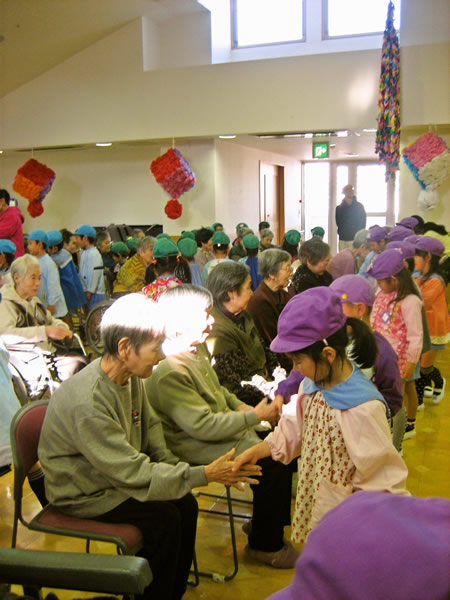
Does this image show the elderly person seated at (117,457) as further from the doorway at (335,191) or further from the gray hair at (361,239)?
the doorway at (335,191)

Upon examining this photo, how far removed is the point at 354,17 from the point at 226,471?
27.7 feet

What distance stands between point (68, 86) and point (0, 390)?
775cm

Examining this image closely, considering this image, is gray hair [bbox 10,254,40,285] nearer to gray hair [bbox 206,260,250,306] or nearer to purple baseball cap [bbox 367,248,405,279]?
gray hair [bbox 206,260,250,306]

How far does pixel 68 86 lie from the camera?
30.5 ft

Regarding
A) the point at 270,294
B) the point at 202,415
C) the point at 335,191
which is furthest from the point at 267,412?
the point at 335,191

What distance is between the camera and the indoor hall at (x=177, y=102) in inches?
302

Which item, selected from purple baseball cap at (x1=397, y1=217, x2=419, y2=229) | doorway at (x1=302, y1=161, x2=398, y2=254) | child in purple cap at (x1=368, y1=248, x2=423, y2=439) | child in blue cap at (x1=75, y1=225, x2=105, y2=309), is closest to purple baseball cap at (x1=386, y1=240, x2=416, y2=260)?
child in purple cap at (x1=368, y1=248, x2=423, y2=439)

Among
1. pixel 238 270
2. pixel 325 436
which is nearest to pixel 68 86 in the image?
pixel 238 270

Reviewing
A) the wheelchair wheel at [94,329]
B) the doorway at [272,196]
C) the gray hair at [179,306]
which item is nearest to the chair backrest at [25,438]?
the gray hair at [179,306]

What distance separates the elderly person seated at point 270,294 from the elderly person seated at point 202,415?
112cm

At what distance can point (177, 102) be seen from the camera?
28.4 ft

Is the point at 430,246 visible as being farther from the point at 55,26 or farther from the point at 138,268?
the point at 55,26

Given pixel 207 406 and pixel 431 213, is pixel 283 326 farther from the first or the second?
pixel 431 213

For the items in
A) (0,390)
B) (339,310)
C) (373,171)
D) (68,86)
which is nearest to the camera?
(339,310)
